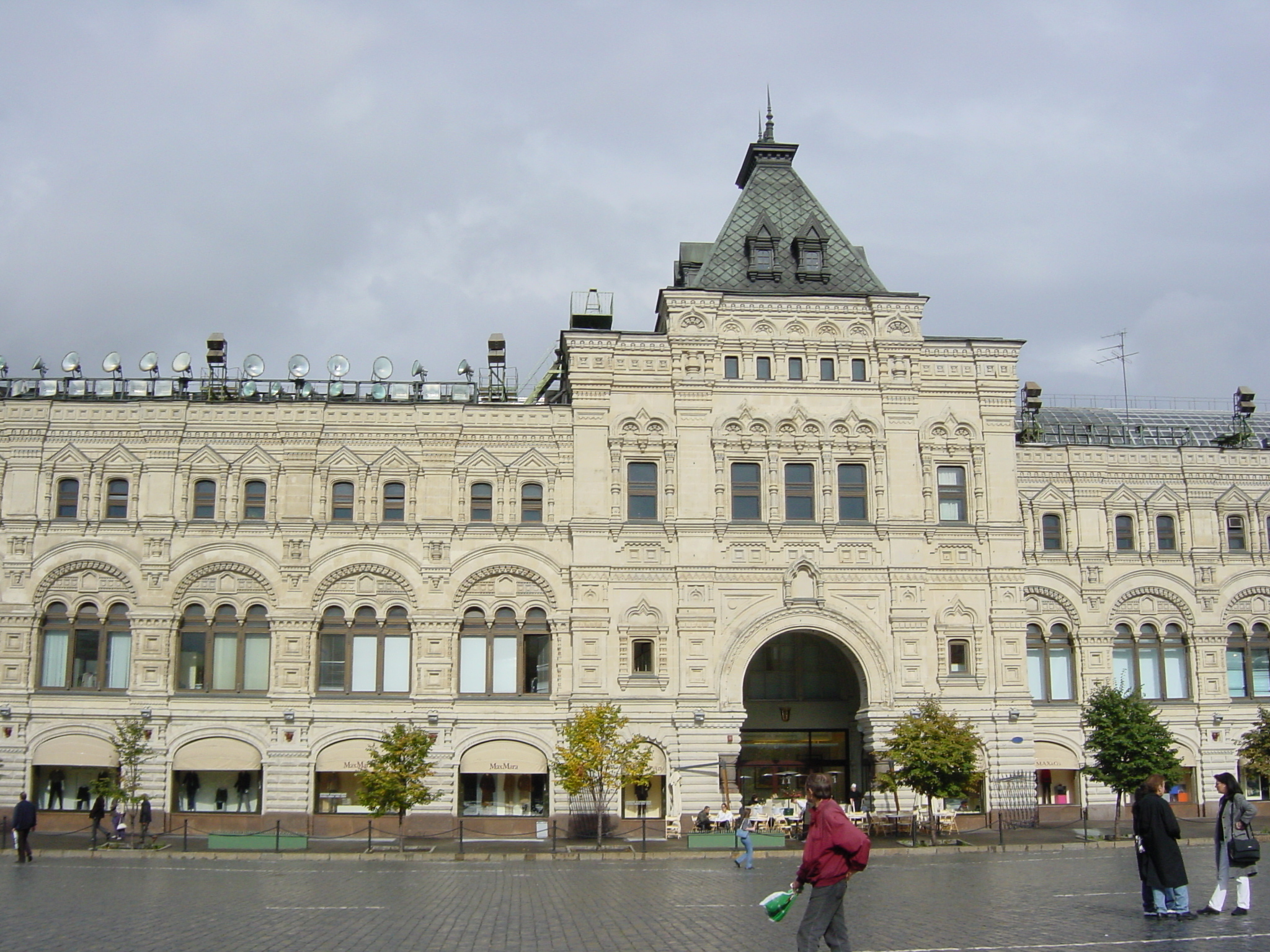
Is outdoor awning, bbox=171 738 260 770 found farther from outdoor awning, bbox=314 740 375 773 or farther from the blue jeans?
the blue jeans

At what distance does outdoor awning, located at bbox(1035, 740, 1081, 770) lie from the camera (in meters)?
49.7

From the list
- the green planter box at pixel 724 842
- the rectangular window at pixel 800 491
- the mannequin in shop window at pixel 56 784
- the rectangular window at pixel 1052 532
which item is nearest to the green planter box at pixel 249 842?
the mannequin in shop window at pixel 56 784

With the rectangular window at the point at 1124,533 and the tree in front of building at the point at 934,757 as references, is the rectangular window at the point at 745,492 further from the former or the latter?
the rectangular window at the point at 1124,533

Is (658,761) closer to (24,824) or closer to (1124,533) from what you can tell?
(24,824)

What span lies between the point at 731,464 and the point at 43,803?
26960 mm

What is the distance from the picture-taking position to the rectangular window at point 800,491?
159 ft

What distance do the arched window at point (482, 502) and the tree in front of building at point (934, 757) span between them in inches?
638

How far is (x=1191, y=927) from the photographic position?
64.5ft

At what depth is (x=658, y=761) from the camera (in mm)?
46125

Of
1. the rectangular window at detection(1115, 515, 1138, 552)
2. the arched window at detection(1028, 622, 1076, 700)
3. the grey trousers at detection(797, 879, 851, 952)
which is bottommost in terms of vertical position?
the grey trousers at detection(797, 879, 851, 952)

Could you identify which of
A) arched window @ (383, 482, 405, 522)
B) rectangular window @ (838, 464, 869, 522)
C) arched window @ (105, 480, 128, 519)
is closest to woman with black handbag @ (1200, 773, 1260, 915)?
rectangular window @ (838, 464, 869, 522)

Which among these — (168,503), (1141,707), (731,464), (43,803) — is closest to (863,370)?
(731,464)

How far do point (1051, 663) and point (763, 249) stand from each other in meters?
19.4

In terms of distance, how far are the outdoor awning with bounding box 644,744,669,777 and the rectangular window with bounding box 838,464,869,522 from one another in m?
10.6
